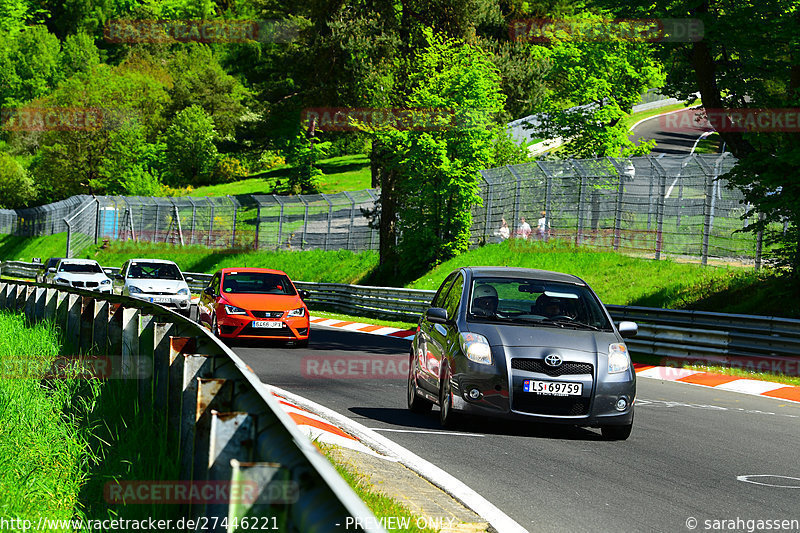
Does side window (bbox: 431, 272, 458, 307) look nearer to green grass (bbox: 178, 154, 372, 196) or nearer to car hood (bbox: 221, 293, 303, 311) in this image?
car hood (bbox: 221, 293, 303, 311)

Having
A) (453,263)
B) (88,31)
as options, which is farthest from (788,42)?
(88,31)

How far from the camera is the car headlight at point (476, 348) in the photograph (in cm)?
945

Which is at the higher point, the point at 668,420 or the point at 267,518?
the point at 267,518

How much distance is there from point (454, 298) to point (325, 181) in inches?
2989

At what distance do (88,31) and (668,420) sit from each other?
137368 millimetres

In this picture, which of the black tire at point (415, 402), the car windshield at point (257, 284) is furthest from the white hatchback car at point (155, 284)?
the black tire at point (415, 402)

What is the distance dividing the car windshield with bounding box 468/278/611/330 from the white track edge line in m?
1.59

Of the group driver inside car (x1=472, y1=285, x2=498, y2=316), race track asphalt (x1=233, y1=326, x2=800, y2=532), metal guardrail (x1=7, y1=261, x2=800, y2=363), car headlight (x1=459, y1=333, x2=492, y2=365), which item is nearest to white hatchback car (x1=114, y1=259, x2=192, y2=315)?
metal guardrail (x1=7, y1=261, x2=800, y2=363)

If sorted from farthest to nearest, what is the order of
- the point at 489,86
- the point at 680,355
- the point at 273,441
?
1. the point at 489,86
2. the point at 680,355
3. the point at 273,441

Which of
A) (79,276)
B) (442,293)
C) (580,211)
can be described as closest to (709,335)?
(442,293)

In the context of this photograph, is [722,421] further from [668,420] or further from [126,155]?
[126,155]

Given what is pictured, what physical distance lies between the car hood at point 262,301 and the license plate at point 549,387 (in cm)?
1076

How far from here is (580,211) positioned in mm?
30391

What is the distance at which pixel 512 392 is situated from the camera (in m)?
9.28
